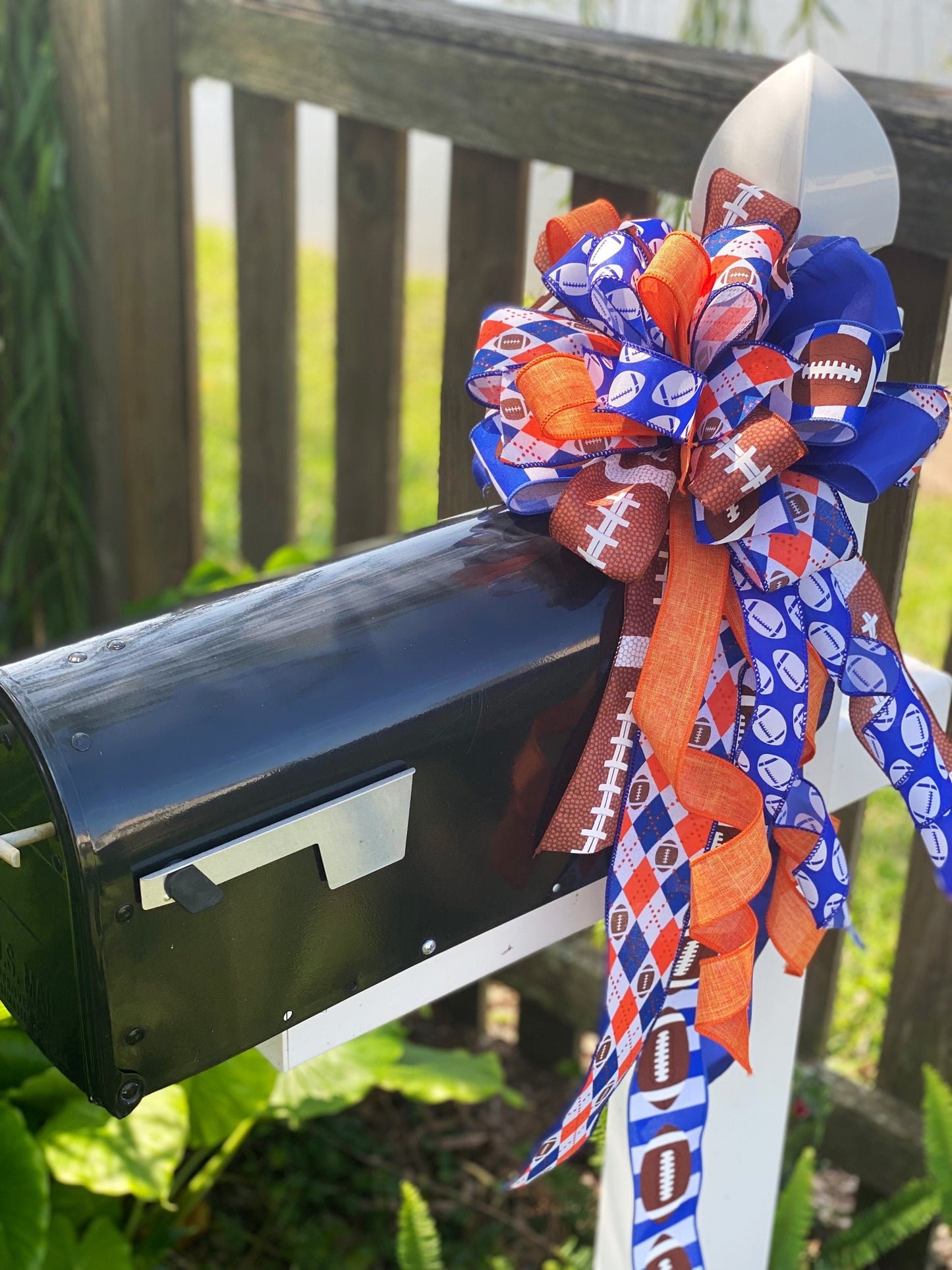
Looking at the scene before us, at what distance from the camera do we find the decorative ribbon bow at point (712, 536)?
0.67 metres

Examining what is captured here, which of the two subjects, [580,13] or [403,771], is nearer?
[403,771]

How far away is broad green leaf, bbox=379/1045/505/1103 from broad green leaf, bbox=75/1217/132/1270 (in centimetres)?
32

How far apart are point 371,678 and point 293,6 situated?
1.40 meters

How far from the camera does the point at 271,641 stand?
625 mm

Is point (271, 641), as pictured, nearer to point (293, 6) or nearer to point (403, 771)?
point (403, 771)

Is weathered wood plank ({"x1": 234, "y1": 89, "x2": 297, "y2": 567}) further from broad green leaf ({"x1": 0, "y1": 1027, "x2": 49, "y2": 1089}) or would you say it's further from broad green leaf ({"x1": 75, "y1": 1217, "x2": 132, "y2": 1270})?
broad green leaf ({"x1": 75, "y1": 1217, "x2": 132, "y2": 1270})

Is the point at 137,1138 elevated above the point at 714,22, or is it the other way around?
the point at 714,22

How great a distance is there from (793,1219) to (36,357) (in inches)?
68.6

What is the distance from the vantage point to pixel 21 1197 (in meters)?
1.19

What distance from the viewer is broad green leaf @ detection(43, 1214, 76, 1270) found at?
51.1 inches

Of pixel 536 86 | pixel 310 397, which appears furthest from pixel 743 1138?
pixel 310 397

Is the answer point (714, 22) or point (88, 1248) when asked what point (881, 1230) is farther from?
point (714, 22)

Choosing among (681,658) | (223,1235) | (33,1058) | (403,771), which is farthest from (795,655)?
(223,1235)

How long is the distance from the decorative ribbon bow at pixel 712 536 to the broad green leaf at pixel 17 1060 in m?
0.76
